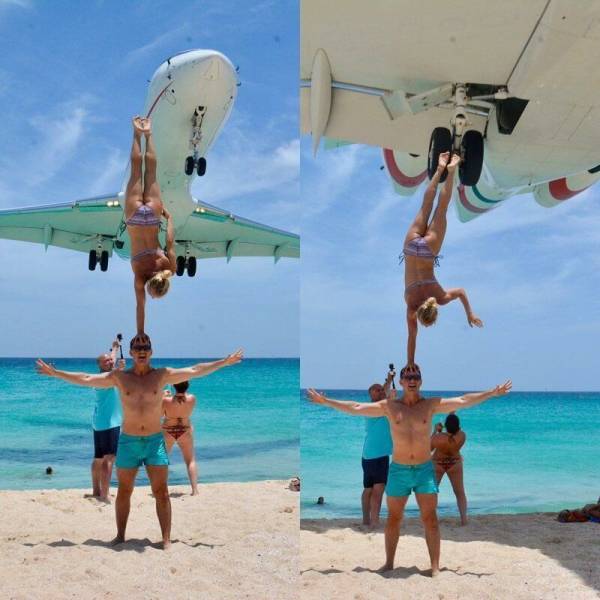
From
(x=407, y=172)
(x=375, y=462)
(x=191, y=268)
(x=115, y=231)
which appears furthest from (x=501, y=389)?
(x=115, y=231)

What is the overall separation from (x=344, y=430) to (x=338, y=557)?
684 centimetres

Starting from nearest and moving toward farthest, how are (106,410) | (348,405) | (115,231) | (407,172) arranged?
(348,405), (106,410), (407,172), (115,231)

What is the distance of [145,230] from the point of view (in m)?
4.43

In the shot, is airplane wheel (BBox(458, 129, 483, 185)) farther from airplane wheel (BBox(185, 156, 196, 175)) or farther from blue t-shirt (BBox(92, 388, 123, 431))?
airplane wheel (BBox(185, 156, 196, 175))

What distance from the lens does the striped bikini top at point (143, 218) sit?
445 centimetres

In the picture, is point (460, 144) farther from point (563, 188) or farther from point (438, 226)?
point (563, 188)

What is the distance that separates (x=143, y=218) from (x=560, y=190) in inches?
270

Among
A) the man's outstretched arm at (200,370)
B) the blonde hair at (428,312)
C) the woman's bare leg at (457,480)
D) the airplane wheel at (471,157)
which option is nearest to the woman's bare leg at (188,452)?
the man's outstretched arm at (200,370)

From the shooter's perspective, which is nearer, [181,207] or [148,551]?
[148,551]

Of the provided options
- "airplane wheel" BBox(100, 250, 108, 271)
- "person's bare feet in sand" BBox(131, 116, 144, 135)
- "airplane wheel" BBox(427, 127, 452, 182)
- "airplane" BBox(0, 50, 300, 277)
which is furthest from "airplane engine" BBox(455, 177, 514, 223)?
"airplane wheel" BBox(100, 250, 108, 271)

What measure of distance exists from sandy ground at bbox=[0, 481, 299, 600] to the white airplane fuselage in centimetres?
749

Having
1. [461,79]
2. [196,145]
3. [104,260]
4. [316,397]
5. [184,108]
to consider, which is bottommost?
[316,397]

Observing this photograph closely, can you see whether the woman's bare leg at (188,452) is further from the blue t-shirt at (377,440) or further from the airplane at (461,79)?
the airplane at (461,79)

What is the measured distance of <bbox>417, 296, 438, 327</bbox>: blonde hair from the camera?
4000 mm
